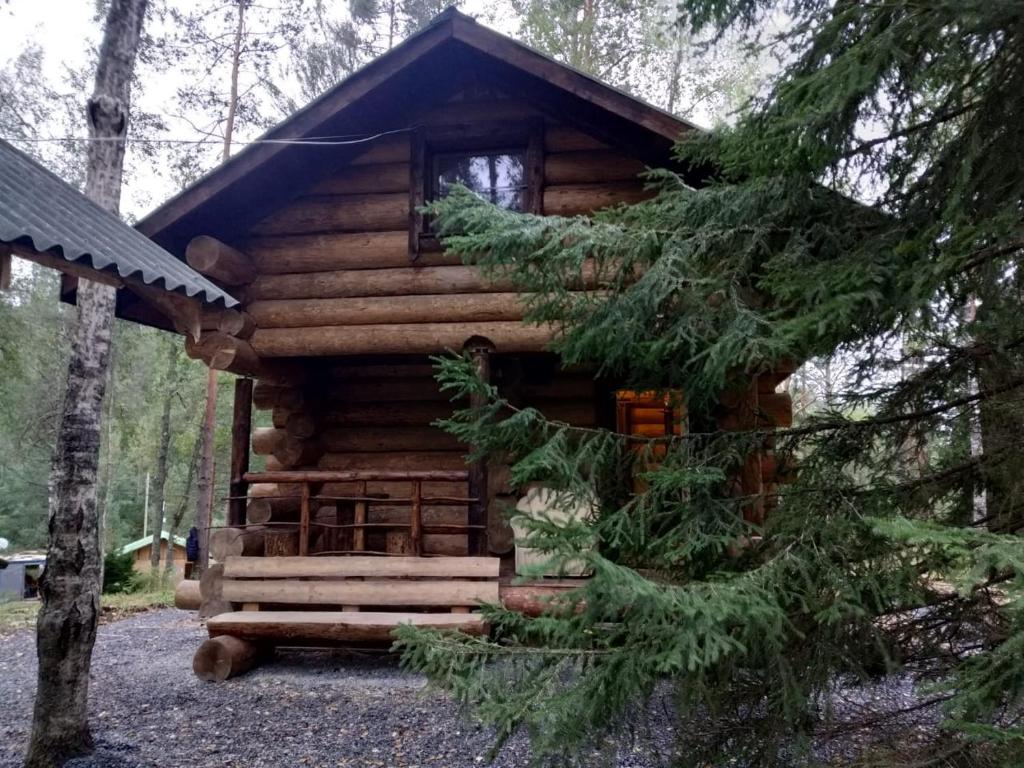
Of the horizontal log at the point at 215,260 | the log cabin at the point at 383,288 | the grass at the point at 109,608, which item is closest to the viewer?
the log cabin at the point at 383,288

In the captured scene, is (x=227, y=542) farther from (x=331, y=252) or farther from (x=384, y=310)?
(x=331, y=252)

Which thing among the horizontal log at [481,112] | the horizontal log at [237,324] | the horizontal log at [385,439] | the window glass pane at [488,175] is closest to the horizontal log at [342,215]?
the window glass pane at [488,175]

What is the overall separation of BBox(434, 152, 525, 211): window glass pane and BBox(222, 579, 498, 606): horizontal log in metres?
3.75

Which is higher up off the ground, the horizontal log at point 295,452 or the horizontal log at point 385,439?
the horizontal log at point 385,439

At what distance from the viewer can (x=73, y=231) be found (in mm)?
3451

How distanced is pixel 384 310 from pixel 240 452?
7.12ft

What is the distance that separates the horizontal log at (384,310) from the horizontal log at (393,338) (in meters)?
0.07

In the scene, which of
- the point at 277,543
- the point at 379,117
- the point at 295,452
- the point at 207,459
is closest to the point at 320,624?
the point at 277,543

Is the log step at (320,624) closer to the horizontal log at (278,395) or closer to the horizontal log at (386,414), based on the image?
the horizontal log at (278,395)

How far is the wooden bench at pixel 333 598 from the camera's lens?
19.6ft

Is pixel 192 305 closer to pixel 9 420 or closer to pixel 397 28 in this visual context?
pixel 397 28

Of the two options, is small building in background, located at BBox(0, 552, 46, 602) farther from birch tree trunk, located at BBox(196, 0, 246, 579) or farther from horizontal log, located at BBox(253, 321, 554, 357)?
horizontal log, located at BBox(253, 321, 554, 357)

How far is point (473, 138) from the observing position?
7352 millimetres

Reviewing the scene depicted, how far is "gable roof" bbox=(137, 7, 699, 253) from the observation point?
255 inches
